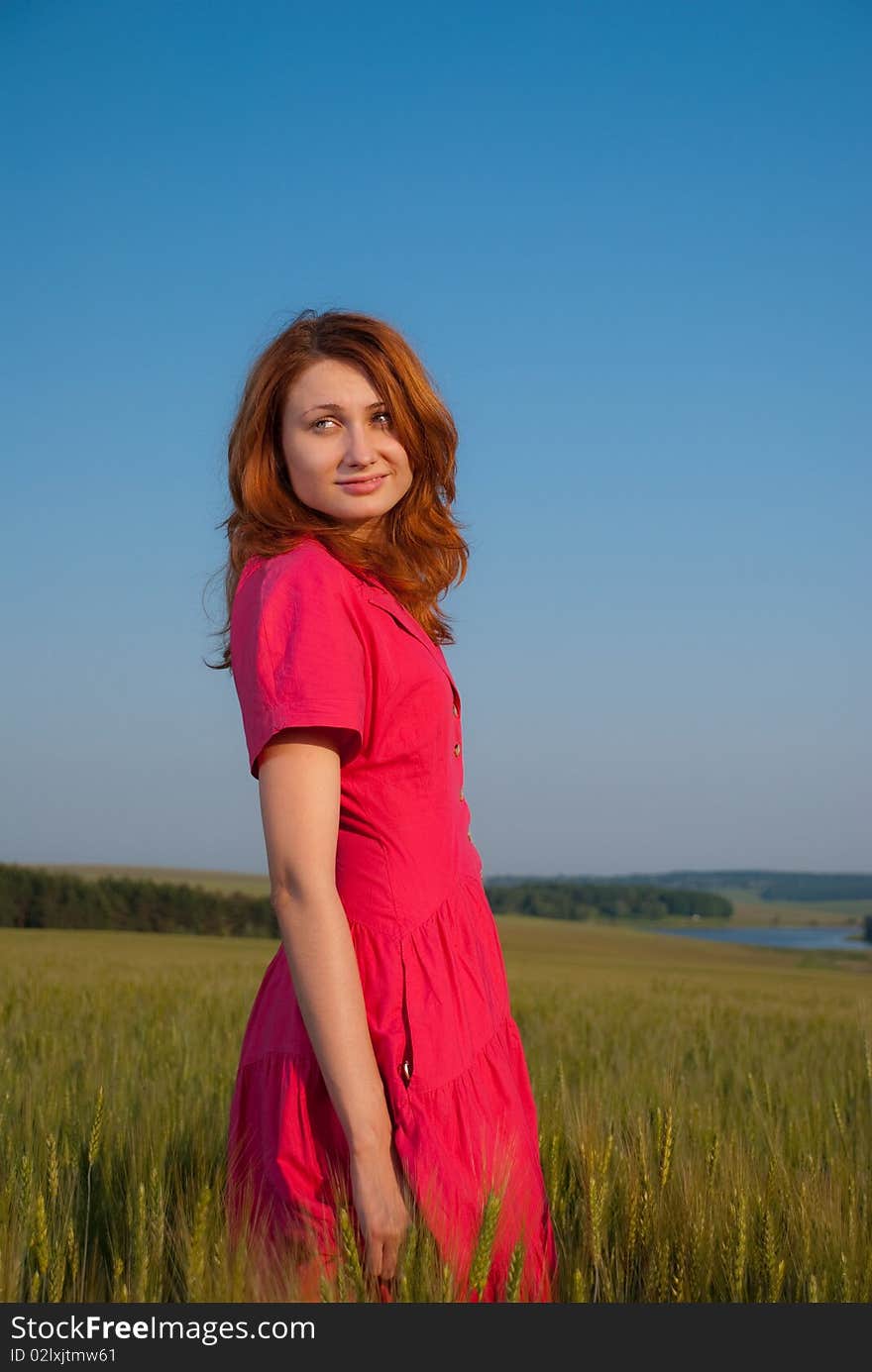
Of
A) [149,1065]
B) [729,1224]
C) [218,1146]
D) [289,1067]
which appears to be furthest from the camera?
[149,1065]

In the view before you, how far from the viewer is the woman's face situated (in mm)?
1811

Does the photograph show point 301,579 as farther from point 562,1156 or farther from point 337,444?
point 562,1156

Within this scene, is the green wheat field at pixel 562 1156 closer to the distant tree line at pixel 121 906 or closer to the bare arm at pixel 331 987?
the bare arm at pixel 331 987

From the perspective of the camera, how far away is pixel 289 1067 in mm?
1629

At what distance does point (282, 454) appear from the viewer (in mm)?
1897

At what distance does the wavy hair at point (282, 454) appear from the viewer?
184 centimetres

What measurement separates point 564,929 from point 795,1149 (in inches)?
1057

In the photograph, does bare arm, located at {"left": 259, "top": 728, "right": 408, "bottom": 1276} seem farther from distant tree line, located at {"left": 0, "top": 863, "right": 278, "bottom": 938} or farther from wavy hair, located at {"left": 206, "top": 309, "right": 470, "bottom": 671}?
distant tree line, located at {"left": 0, "top": 863, "right": 278, "bottom": 938}

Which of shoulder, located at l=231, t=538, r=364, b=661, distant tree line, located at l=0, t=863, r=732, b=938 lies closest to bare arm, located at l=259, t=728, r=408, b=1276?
shoulder, located at l=231, t=538, r=364, b=661

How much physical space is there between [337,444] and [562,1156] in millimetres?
1543

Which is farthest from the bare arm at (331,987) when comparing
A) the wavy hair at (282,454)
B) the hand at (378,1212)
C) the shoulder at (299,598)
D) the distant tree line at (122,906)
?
the distant tree line at (122,906)

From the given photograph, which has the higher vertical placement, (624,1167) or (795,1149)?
(624,1167)

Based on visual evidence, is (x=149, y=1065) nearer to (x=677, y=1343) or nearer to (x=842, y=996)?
(x=677, y=1343)

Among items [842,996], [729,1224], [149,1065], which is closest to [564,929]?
[842,996]
